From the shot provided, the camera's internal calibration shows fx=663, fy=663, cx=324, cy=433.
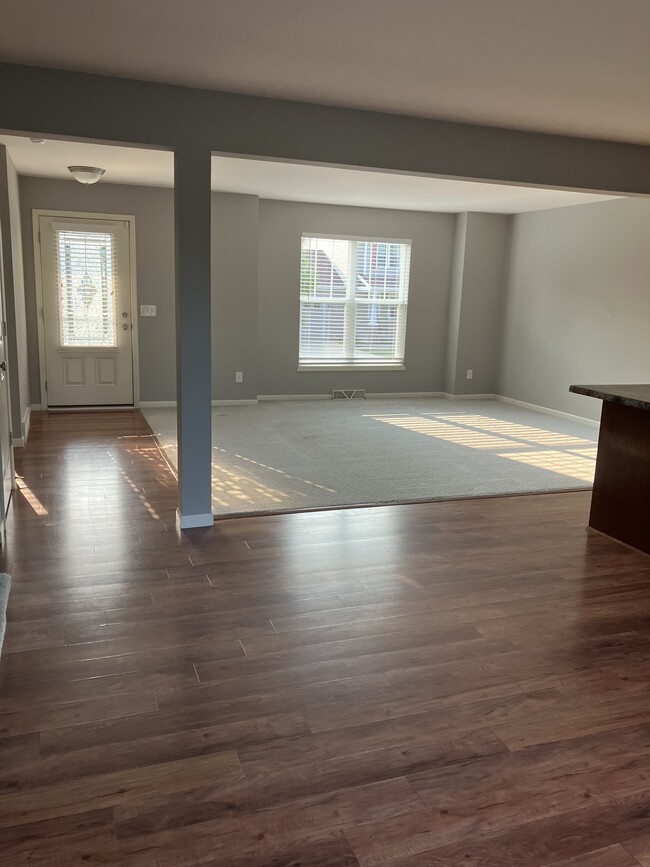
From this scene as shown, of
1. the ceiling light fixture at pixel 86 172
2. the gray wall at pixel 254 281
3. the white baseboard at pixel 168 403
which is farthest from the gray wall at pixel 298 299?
the ceiling light fixture at pixel 86 172

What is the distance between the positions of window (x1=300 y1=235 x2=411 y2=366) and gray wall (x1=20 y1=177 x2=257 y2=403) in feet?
2.76

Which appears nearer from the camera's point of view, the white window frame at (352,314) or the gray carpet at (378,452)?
the gray carpet at (378,452)

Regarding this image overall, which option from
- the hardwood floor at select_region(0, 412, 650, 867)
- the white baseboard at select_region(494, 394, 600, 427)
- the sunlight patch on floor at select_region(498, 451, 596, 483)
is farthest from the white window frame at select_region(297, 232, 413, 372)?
the hardwood floor at select_region(0, 412, 650, 867)

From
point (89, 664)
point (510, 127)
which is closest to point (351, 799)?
point (89, 664)

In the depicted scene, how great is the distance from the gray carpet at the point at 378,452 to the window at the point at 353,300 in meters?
0.85

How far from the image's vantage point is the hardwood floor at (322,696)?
1.75 meters

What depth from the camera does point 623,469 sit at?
391 cm

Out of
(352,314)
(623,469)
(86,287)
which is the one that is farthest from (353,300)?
(623,469)

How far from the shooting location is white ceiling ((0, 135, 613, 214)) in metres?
5.52

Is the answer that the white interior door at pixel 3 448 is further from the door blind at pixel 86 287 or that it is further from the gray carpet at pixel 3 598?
the door blind at pixel 86 287

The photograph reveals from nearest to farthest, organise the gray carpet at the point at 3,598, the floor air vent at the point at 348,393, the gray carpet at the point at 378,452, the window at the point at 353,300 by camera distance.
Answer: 1. the gray carpet at the point at 3,598
2. the gray carpet at the point at 378,452
3. the window at the point at 353,300
4. the floor air vent at the point at 348,393

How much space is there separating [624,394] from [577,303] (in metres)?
4.36

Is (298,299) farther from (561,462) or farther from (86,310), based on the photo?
(561,462)

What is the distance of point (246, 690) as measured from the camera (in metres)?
2.36
